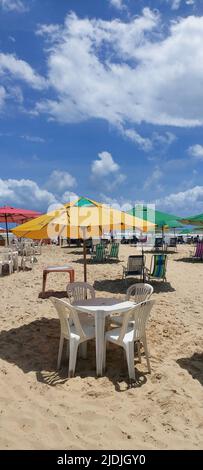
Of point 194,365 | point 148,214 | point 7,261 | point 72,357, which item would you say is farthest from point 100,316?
point 7,261

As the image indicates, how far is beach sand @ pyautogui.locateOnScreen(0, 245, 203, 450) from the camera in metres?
3.05

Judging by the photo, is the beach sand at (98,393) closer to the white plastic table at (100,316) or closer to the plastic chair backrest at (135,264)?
the white plastic table at (100,316)

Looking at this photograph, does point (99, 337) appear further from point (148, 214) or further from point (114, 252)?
point (114, 252)

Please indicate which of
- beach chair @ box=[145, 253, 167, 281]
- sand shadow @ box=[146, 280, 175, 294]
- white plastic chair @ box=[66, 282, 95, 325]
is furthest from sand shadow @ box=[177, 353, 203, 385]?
beach chair @ box=[145, 253, 167, 281]

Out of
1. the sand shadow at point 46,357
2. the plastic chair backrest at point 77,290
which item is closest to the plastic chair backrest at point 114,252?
the sand shadow at point 46,357

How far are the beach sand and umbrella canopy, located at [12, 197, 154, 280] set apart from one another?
1.61 m

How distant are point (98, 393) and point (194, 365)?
1.38 m

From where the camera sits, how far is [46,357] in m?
4.76

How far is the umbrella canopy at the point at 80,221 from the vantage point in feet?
15.5

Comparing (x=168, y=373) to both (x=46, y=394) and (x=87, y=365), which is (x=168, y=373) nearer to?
(x=87, y=365)

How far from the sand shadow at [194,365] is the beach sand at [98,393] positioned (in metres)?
0.01

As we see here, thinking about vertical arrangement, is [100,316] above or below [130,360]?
above

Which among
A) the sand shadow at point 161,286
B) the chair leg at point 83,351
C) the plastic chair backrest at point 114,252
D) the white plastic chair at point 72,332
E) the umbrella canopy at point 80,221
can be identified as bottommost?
the chair leg at point 83,351
